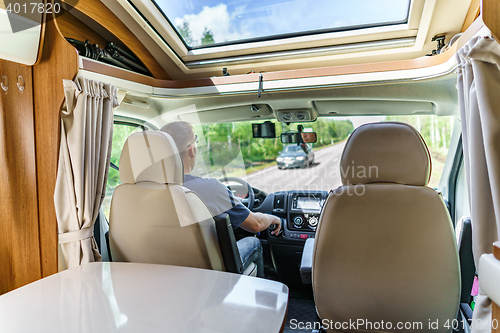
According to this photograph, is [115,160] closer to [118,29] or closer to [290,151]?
[118,29]

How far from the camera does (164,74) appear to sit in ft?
9.06

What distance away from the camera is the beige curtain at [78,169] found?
1.90 metres

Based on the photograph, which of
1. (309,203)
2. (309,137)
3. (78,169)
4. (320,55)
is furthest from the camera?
(309,203)

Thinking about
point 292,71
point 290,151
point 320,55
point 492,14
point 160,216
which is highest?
point 320,55

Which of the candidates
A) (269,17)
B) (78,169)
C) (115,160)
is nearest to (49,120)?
(78,169)

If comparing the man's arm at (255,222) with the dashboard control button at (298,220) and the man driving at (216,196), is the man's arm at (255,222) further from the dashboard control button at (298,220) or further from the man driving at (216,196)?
the dashboard control button at (298,220)

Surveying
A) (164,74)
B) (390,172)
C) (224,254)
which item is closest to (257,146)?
(164,74)

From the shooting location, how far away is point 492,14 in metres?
0.93

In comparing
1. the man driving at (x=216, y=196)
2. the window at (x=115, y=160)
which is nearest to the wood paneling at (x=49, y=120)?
the window at (x=115, y=160)

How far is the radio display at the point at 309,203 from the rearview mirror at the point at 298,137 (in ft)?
1.91

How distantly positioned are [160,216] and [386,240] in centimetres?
125

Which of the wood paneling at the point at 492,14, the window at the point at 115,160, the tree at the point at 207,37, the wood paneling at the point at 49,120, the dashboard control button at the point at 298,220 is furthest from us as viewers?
the dashboard control button at the point at 298,220

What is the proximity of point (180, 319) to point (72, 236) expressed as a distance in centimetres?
125

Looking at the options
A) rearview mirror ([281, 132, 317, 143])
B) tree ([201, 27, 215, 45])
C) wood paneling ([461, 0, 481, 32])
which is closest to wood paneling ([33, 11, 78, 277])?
tree ([201, 27, 215, 45])
